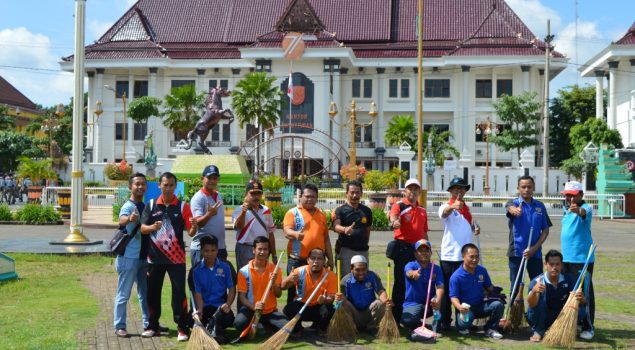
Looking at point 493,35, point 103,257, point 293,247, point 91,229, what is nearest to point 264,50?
point 493,35

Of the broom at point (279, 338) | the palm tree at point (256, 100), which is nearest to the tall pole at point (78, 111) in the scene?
the broom at point (279, 338)

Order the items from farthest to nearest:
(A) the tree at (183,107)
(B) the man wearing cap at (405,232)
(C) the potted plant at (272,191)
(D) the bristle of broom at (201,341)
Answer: (A) the tree at (183,107) → (C) the potted plant at (272,191) → (B) the man wearing cap at (405,232) → (D) the bristle of broom at (201,341)

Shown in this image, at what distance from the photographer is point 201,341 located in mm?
7246

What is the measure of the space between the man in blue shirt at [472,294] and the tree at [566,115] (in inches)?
1961

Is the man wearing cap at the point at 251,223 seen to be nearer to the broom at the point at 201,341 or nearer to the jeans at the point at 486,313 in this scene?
the broom at the point at 201,341

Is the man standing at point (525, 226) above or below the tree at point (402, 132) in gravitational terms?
below

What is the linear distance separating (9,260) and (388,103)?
48.3 meters

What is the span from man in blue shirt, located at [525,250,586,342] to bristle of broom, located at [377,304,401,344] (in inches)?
55.7

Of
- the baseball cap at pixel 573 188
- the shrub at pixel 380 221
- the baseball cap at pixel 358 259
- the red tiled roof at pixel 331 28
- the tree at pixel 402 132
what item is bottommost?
the shrub at pixel 380 221

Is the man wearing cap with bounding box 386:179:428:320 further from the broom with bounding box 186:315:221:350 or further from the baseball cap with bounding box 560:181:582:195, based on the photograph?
the broom with bounding box 186:315:221:350

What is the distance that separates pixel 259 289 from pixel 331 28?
54669 mm

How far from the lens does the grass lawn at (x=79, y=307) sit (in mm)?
7789

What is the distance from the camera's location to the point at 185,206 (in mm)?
8242

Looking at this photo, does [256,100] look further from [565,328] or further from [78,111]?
[565,328]
